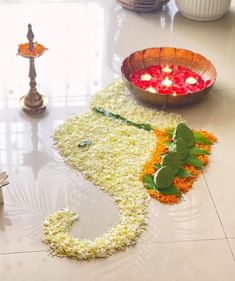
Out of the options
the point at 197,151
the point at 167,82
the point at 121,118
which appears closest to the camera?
the point at 197,151

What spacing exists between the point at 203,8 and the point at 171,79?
1124 millimetres

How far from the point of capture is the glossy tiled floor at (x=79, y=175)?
2.51 meters

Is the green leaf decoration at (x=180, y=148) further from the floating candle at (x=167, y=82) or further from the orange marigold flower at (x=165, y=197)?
the floating candle at (x=167, y=82)

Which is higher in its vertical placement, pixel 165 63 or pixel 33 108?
pixel 165 63

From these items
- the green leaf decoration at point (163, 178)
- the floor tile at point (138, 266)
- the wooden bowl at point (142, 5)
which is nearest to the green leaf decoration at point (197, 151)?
the green leaf decoration at point (163, 178)

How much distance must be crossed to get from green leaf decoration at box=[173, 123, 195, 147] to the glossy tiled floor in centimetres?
16

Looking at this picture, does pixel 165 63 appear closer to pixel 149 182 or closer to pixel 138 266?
pixel 149 182

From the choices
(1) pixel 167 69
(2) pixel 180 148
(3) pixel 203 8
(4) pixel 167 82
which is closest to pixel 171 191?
(2) pixel 180 148

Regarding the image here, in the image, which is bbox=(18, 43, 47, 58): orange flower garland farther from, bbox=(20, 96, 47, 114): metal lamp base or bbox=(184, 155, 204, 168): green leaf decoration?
bbox=(184, 155, 204, 168): green leaf decoration

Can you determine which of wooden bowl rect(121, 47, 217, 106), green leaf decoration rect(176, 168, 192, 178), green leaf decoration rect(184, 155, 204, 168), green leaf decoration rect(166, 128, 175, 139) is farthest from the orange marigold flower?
wooden bowl rect(121, 47, 217, 106)

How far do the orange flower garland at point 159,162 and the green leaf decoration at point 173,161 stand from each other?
0.16ft

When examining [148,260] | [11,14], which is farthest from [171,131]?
[11,14]

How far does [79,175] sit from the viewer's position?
299 cm

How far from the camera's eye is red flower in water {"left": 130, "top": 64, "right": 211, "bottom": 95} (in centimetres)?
355
